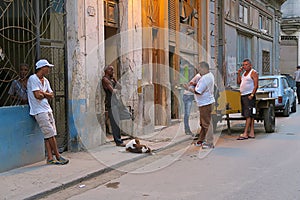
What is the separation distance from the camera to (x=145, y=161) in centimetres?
816

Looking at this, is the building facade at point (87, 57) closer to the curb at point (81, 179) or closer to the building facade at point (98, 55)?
the building facade at point (98, 55)

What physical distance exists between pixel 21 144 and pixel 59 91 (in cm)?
162

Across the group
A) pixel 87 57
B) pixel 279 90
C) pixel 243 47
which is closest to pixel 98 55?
pixel 87 57

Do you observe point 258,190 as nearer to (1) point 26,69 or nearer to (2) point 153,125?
(1) point 26,69

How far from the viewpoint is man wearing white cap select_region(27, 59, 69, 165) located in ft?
23.6

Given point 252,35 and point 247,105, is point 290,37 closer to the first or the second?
point 252,35

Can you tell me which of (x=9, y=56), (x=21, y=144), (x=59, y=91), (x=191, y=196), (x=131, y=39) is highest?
(x=131, y=39)

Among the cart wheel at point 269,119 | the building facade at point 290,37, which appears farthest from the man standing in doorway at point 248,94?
the building facade at point 290,37

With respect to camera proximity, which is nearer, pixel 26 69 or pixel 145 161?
pixel 26 69

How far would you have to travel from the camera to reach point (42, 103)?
7305 millimetres

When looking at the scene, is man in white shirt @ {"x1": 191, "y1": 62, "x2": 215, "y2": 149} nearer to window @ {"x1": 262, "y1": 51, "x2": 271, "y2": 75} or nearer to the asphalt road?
the asphalt road

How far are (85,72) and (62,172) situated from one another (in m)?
2.59

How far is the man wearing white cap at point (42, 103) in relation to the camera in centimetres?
720

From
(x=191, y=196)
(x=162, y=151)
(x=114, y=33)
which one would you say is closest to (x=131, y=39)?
(x=114, y=33)
